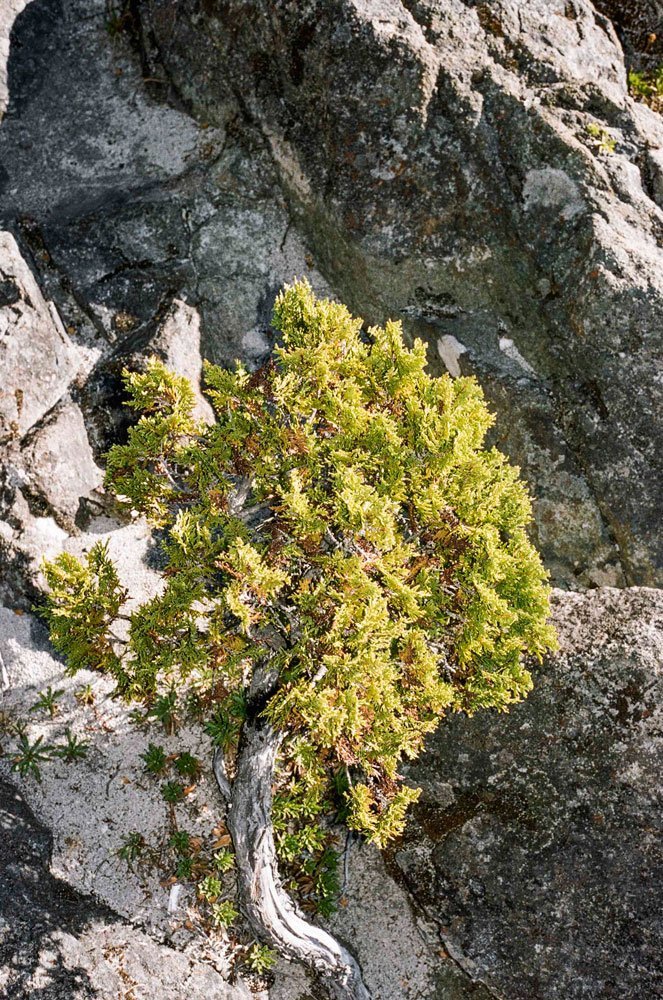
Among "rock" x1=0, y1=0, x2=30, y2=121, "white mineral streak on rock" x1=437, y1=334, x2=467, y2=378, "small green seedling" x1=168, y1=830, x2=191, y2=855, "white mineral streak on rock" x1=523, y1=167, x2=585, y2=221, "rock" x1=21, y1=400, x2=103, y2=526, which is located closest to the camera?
"small green seedling" x1=168, y1=830, x2=191, y2=855

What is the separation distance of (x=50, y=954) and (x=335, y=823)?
3.63 metres

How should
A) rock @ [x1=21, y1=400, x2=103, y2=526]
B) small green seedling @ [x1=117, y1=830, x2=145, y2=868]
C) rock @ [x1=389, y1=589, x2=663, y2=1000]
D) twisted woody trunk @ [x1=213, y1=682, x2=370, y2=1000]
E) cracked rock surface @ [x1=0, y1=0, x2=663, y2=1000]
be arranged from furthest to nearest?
1. rock @ [x1=21, y1=400, x2=103, y2=526]
2. small green seedling @ [x1=117, y1=830, x2=145, y2=868]
3. cracked rock surface @ [x1=0, y1=0, x2=663, y2=1000]
4. rock @ [x1=389, y1=589, x2=663, y2=1000]
5. twisted woody trunk @ [x1=213, y1=682, x2=370, y2=1000]

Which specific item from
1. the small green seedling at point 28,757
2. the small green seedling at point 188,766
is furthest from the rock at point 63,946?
the small green seedling at point 188,766

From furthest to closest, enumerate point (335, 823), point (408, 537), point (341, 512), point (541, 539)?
1. point (541, 539)
2. point (335, 823)
3. point (408, 537)
4. point (341, 512)

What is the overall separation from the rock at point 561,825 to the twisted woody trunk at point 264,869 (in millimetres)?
1270

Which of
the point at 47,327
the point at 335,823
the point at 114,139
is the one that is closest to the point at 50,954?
the point at 335,823

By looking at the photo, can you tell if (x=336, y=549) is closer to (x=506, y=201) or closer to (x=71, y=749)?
(x=71, y=749)

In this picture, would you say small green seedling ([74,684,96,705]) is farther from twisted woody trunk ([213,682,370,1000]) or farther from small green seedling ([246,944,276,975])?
small green seedling ([246,944,276,975])

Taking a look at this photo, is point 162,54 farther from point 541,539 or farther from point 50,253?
point 541,539

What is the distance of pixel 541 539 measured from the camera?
10.7 m

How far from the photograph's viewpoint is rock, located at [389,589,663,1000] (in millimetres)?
8742

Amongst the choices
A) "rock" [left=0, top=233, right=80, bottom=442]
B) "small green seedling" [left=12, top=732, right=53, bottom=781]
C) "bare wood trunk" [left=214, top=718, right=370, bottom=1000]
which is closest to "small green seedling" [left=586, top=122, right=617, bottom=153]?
"rock" [left=0, top=233, right=80, bottom=442]

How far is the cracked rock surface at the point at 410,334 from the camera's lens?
9086 millimetres

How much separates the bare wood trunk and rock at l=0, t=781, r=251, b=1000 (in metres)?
1.14
